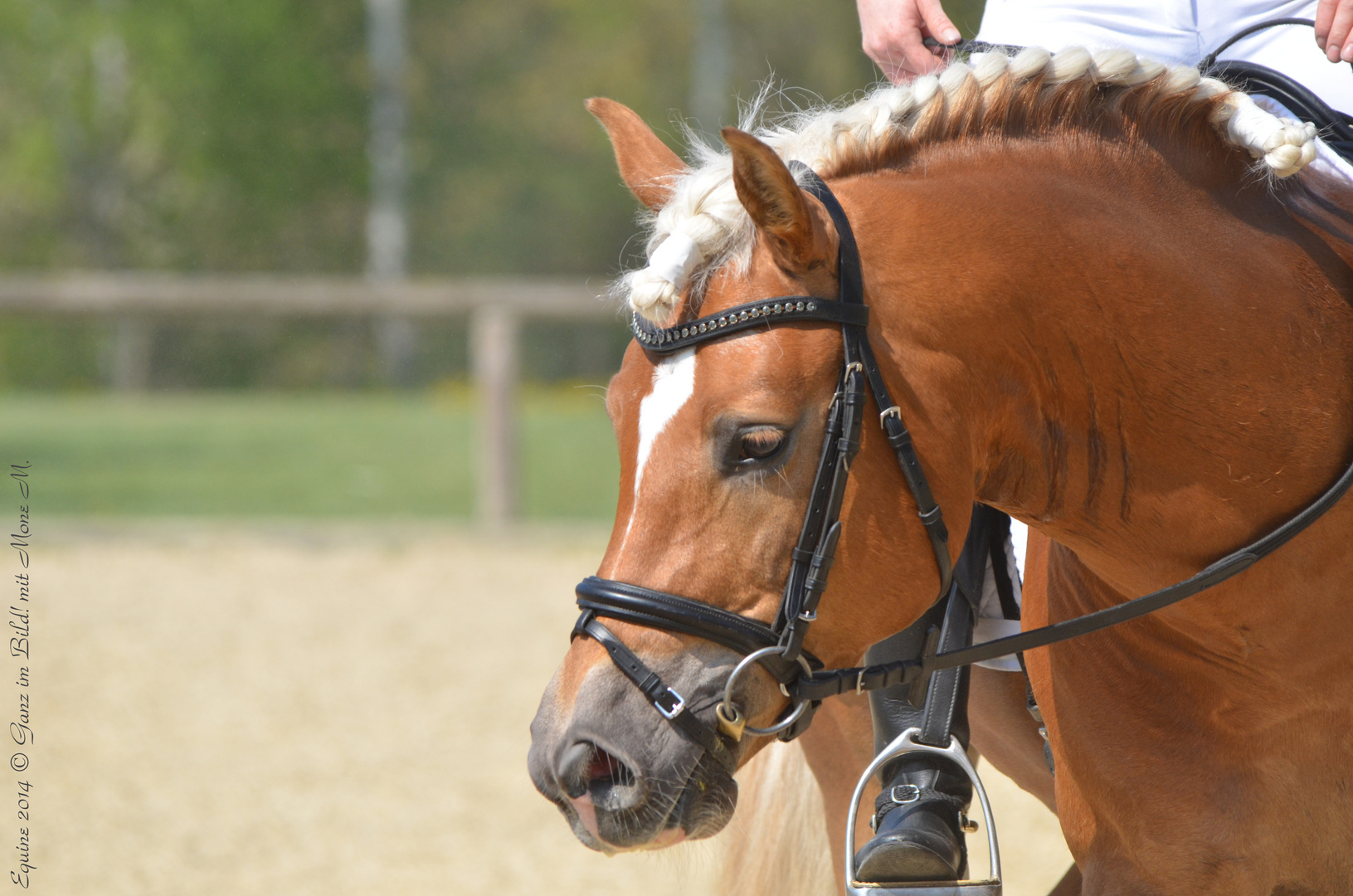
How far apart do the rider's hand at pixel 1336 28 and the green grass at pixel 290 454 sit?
7812 millimetres

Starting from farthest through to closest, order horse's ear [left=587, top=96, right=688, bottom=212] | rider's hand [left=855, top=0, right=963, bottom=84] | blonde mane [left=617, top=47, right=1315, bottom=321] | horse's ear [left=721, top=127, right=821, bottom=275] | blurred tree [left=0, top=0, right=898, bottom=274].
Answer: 1. blurred tree [left=0, top=0, right=898, bottom=274]
2. rider's hand [left=855, top=0, right=963, bottom=84]
3. horse's ear [left=587, top=96, right=688, bottom=212]
4. blonde mane [left=617, top=47, right=1315, bottom=321]
5. horse's ear [left=721, top=127, right=821, bottom=275]

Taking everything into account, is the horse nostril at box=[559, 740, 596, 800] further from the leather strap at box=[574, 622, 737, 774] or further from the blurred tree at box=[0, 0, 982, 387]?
the blurred tree at box=[0, 0, 982, 387]

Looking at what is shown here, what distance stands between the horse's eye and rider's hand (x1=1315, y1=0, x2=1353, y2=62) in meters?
0.94

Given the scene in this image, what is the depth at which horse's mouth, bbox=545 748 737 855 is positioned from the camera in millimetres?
1428

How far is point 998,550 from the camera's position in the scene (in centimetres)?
217

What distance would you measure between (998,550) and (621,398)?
Result: 0.88m

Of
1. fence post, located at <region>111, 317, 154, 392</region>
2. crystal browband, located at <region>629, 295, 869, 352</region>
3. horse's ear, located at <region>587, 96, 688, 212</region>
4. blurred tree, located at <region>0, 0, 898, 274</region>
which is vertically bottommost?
crystal browband, located at <region>629, 295, 869, 352</region>

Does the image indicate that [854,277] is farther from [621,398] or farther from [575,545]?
[575,545]

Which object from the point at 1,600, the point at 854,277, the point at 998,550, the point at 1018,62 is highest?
the point at 1018,62

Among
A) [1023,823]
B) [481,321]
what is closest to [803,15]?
[481,321]

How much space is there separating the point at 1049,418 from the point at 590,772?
26.6 inches

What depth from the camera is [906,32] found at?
2.06 m

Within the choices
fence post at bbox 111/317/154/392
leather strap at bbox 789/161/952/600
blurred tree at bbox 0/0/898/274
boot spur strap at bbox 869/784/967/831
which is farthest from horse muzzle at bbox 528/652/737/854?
blurred tree at bbox 0/0/898/274

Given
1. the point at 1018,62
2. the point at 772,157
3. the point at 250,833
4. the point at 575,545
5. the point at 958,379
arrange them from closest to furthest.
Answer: the point at 772,157 < the point at 958,379 < the point at 1018,62 < the point at 250,833 < the point at 575,545
